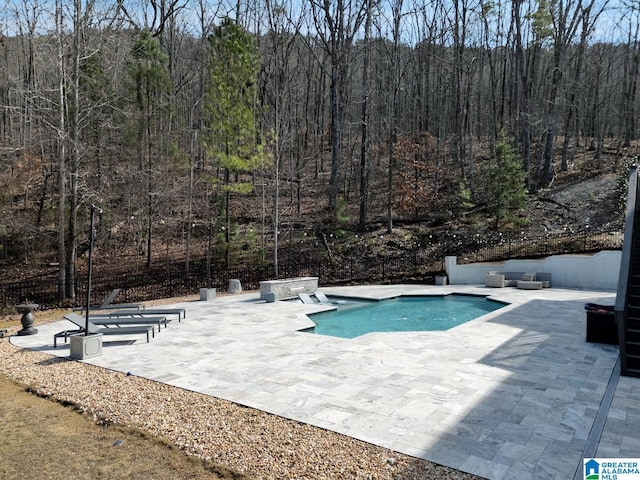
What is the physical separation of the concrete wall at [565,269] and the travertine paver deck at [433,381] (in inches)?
277

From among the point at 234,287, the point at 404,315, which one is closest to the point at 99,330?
the point at 404,315

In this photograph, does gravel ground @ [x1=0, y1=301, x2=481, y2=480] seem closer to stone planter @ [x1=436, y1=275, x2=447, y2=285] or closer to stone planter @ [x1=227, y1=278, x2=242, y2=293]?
stone planter @ [x1=227, y1=278, x2=242, y2=293]

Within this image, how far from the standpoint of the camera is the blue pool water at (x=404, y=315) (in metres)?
13.0

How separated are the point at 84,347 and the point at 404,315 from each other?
9501mm

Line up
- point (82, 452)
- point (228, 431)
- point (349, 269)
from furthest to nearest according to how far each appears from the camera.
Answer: point (349, 269) < point (228, 431) < point (82, 452)

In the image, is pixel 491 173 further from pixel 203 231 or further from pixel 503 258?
pixel 203 231

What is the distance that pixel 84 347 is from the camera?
9289 millimetres

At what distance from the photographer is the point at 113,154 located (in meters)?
25.4

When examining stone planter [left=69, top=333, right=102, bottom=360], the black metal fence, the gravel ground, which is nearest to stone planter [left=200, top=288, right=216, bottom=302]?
the black metal fence

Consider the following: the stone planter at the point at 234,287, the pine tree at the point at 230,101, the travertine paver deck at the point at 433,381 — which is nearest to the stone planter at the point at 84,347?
the travertine paver deck at the point at 433,381

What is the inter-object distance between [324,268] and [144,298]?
9.11 meters

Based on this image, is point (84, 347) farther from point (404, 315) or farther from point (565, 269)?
point (565, 269)

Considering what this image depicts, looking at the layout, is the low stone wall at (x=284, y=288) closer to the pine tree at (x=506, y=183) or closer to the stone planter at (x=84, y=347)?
the stone planter at (x=84, y=347)

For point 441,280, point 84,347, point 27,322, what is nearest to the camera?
point 84,347
